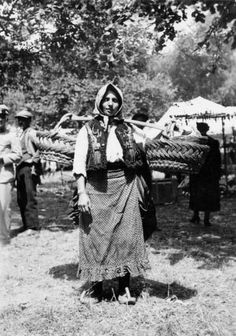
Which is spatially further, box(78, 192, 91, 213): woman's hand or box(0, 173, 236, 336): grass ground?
box(78, 192, 91, 213): woman's hand

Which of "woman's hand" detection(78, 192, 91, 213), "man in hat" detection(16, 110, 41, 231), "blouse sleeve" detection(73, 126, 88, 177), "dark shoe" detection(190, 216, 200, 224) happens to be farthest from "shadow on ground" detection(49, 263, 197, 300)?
"dark shoe" detection(190, 216, 200, 224)

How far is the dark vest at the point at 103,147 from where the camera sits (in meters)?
4.00

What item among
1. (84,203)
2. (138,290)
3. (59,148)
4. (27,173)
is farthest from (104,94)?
(27,173)

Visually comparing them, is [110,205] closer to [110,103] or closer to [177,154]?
[177,154]

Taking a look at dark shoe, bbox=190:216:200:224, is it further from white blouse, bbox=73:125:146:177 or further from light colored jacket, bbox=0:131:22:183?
white blouse, bbox=73:125:146:177

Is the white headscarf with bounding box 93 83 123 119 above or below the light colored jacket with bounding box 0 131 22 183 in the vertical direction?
above

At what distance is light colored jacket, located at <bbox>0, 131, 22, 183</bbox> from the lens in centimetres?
628

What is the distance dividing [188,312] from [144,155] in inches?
55.6

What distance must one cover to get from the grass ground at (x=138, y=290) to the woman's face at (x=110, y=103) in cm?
172

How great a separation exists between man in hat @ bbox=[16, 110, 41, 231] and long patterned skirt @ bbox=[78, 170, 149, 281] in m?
3.42

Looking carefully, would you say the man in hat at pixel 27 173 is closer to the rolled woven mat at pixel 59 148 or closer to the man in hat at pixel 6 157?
the man in hat at pixel 6 157

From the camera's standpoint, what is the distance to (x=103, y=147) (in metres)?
4.02

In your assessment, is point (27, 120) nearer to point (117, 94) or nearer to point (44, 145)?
point (44, 145)

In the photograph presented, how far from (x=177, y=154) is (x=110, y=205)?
29.3 inches
